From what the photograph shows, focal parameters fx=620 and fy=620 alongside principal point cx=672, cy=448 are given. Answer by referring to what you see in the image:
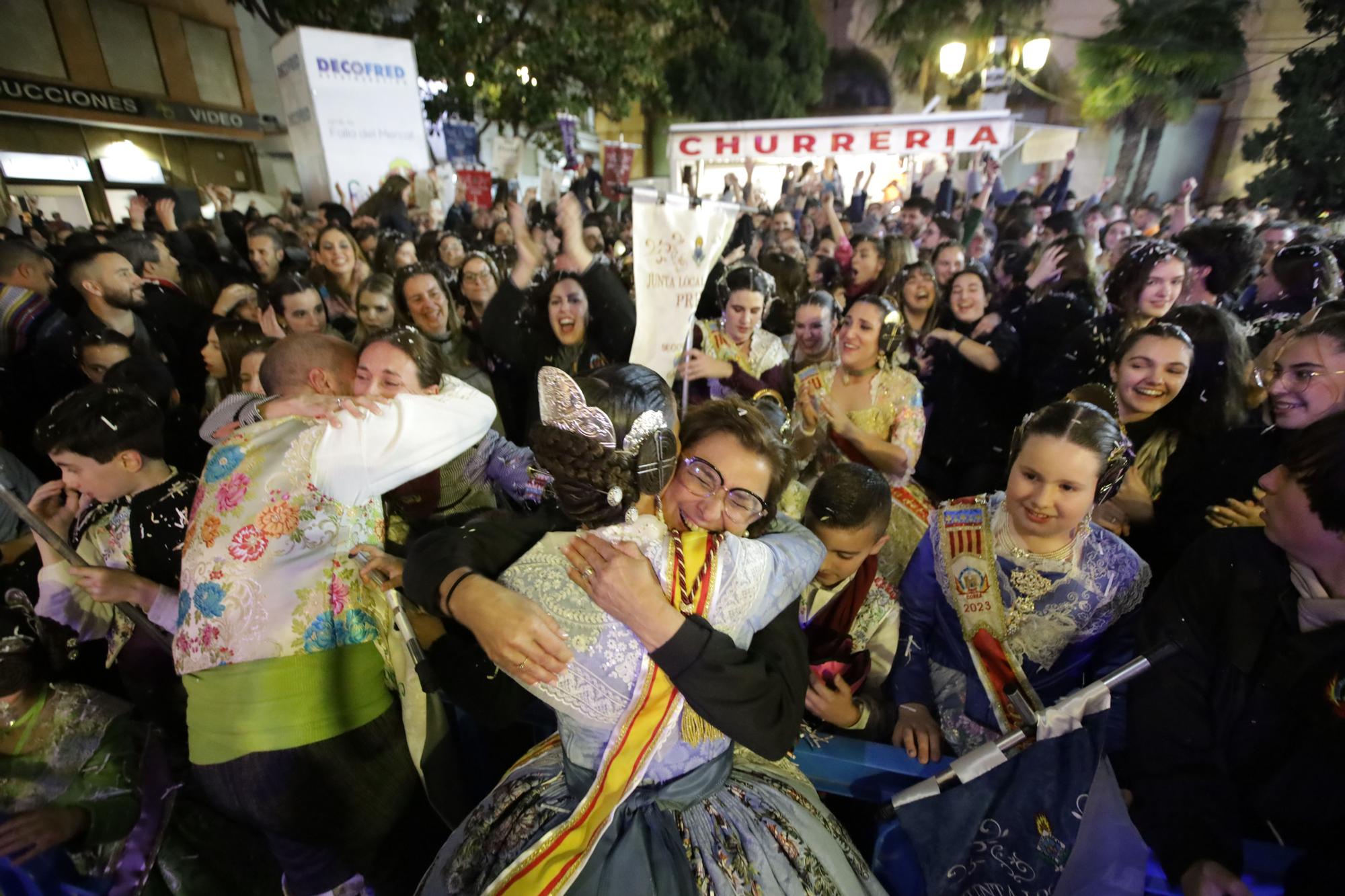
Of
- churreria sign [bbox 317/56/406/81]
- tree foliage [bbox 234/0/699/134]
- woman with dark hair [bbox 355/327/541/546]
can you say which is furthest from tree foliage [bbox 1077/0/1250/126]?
woman with dark hair [bbox 355/327/541/546]

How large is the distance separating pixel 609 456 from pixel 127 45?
16707 mm

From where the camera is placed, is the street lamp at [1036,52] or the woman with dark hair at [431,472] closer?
the woman with dark hair at [431,472]

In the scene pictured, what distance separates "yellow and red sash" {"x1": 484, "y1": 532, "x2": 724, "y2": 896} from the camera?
1.26m

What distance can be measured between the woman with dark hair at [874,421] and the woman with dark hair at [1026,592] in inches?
30.8

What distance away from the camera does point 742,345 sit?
Answer: 3.63 metres

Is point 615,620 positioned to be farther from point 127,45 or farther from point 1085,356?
point 127,45

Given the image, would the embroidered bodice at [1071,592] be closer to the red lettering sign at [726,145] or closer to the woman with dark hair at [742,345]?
the woman with dark hair at [742,345]

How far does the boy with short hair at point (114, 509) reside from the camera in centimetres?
193

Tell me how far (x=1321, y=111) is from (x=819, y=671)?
1911cm

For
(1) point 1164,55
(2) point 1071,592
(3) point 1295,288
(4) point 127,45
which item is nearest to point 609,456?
(2) point 1071,592

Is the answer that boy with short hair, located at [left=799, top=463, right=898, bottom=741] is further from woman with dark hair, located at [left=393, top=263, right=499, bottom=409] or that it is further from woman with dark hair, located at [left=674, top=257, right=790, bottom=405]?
woman with dark hair, located at [left=393, top=263, right=499, bottom=409]

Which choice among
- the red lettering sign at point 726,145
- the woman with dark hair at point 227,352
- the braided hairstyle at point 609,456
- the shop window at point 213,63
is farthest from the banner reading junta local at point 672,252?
the shop window at point 213,63

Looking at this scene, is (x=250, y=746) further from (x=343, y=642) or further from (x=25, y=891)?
(x=25, y=891)

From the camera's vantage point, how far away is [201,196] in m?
13.0
